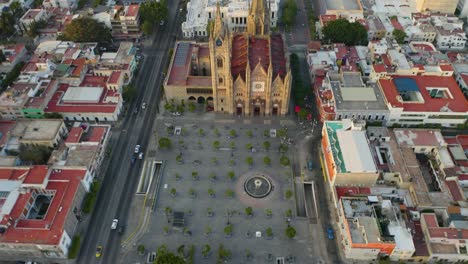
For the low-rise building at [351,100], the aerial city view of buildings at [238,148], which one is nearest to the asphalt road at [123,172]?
the aerial city view of buildings at [238,148]

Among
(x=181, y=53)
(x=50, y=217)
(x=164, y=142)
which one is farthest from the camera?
(x=181, y=53)

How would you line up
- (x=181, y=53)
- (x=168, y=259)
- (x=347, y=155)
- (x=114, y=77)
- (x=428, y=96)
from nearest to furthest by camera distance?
1. (x=168, y=259)
2. (x=347, y=155)
3. (x=428, y=96)
4. (x=114, y=77)
5. (x=181, y=53)

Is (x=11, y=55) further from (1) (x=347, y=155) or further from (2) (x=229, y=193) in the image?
(1) (x=347, y=155)

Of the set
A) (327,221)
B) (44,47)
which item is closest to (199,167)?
(327,221)

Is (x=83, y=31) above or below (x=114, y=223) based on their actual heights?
above

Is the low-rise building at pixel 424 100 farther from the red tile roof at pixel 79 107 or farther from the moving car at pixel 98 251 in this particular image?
the moving car at pixel 98 251

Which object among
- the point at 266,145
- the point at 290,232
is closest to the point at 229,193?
the point at 290,232
